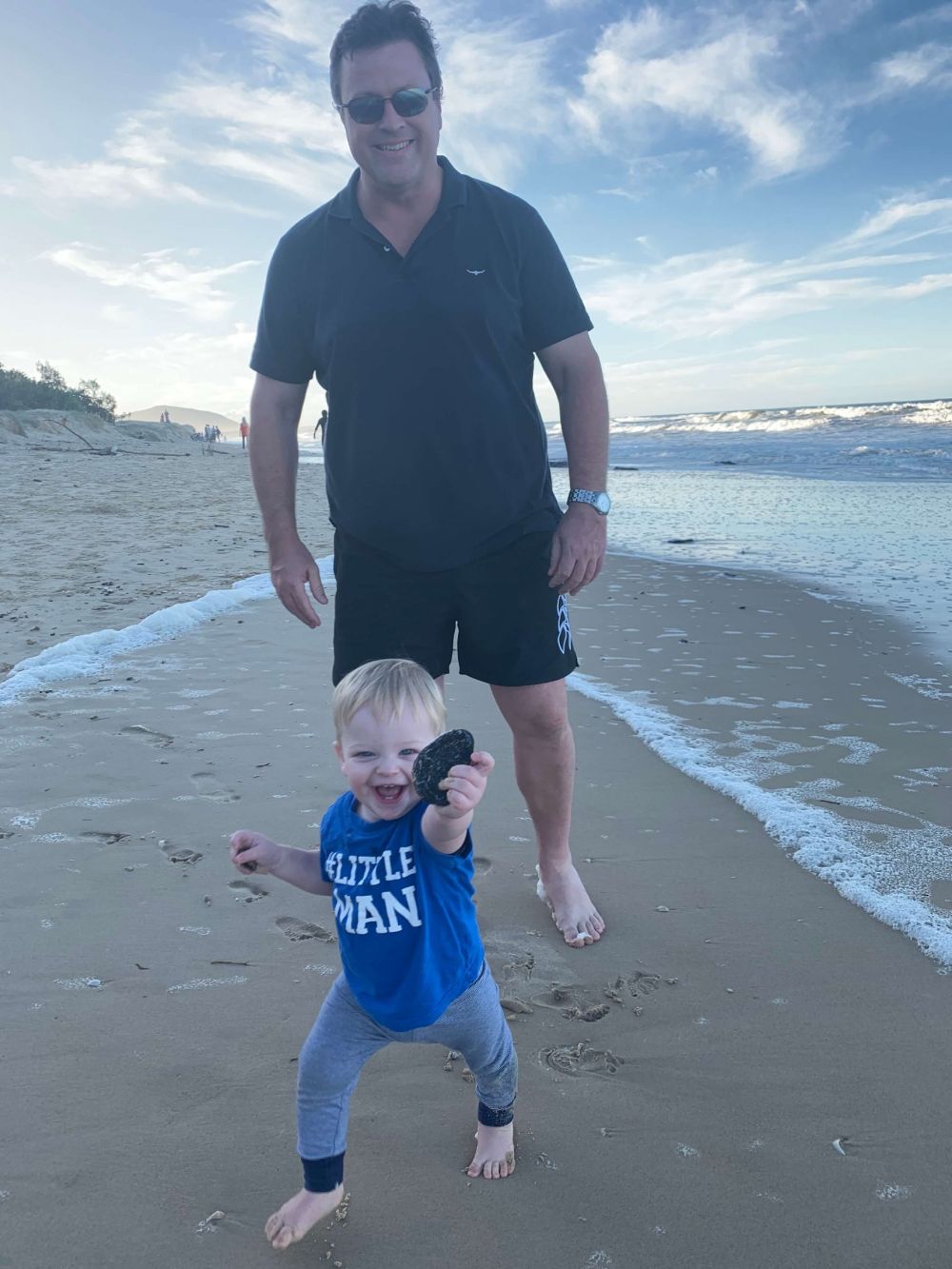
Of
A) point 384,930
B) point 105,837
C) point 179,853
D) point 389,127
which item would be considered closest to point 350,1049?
point 384,930

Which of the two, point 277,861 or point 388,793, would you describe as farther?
point 277,861

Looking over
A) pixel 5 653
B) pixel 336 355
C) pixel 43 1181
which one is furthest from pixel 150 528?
pixel 43 1181

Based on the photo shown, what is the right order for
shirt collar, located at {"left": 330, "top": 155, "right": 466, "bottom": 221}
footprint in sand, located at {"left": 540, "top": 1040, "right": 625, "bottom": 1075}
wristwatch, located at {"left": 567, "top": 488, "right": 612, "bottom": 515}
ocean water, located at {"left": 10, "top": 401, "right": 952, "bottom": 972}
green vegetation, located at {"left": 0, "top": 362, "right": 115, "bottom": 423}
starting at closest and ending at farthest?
footprint in sand, located at {"left": 540, "top": 1040, "right": 625, "bottom": 1075}, shirt collar, located at {"left": 330, "top": 155, "right": 466, "bottom": 221}, wristwatch, located at {"left": 567, "top": 488, "right": 612, "bottom": 515}, ocean water, located at {"left": 10, "top": 401, "right": 952, "bottom": 972}, green vegetation, located at {"left": 0, "top": 362, "right": 115, "bottom": 423}

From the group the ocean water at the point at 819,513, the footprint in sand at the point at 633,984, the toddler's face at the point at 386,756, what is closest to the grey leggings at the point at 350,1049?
the toddler's face at the point at 386,756

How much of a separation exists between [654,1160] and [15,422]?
26.4 m

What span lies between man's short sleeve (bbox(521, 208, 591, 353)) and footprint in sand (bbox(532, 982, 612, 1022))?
175cm

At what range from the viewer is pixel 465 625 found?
267 centimetres

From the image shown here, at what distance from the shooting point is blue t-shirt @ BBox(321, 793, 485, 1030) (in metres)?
1.76

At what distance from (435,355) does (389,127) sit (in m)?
0.60

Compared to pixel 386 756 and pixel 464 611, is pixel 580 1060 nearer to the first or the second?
pixel 386 756

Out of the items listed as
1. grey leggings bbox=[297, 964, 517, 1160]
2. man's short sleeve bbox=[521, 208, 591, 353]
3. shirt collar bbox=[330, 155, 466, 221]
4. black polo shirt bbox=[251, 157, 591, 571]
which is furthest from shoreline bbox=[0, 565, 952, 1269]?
shirt collar bbox=[330, 155, 466, 221]

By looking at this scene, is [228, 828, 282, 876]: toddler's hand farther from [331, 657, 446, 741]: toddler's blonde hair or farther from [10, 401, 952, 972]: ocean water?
[10, 401, 952, 972]: ocean water

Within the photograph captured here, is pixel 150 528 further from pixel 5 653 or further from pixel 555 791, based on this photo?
pixel 555 791

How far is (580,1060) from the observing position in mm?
2209
